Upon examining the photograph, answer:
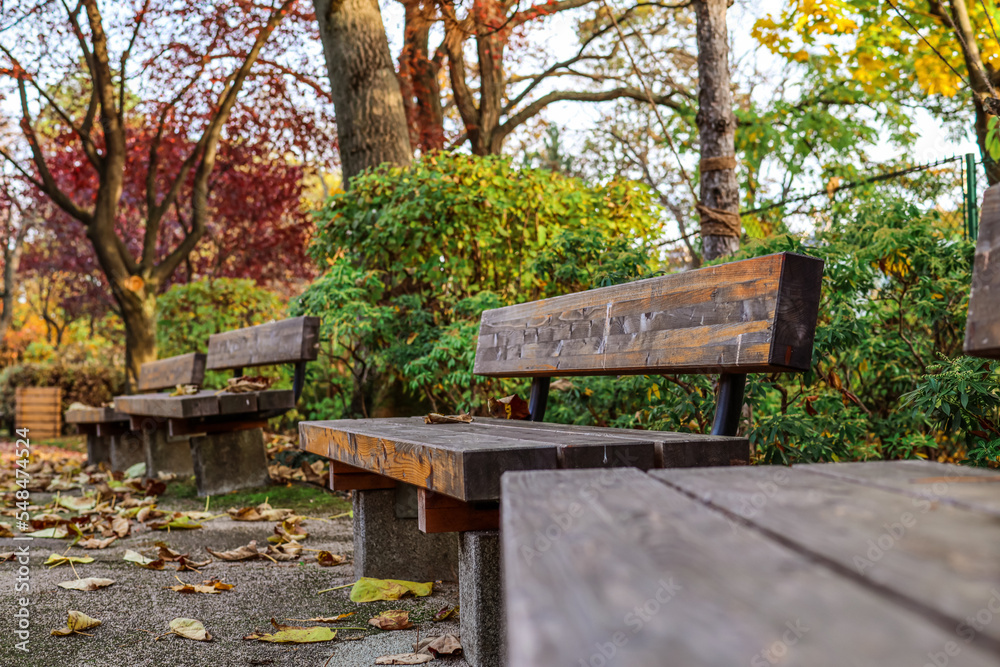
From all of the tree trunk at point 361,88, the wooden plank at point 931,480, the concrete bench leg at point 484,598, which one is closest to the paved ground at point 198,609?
the concrete bench leg at point 484,598

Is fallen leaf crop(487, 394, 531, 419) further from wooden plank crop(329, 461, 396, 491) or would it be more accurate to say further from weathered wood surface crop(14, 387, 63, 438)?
weathered wood surface crop(14, 387, 63, 438)

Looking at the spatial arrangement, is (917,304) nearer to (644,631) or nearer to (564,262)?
(564,262)

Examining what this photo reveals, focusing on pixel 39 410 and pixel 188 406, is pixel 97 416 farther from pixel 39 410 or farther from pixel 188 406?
pixel 39 410

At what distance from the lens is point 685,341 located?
6.70 feet

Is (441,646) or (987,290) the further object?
(441,646)

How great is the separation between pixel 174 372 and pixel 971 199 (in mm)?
5282

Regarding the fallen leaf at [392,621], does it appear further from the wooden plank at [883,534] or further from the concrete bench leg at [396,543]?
the wooden plank at [883,534]

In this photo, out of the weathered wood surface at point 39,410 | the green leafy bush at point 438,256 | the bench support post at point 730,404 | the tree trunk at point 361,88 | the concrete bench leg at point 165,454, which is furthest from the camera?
the weathered wood surface at point 39,410

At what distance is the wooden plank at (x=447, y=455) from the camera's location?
1511 mm

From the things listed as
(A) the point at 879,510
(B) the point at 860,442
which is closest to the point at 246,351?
(B) the point at 860,442

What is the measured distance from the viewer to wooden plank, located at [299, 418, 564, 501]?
1.51m

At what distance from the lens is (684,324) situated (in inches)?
81.2

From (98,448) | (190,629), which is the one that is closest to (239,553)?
(190,629)

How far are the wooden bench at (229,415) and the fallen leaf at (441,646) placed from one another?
2295 mm
